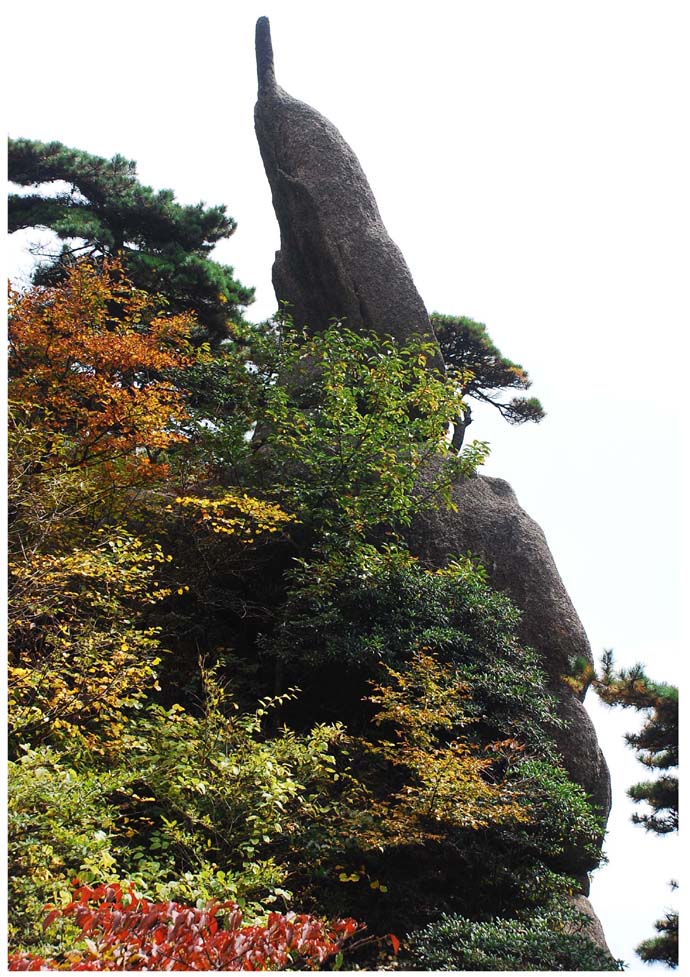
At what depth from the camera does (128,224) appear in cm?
1191

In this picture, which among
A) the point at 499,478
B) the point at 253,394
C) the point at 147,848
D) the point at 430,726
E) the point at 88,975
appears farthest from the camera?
the point at 499,478

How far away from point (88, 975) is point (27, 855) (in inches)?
44.8

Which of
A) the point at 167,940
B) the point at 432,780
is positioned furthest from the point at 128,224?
the point at 167,940

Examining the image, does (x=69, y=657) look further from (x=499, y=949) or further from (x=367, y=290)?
(x=367, y=290)

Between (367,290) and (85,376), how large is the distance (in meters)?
4.20

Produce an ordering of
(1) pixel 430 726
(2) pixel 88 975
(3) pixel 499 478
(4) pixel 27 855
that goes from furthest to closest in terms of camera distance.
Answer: (3) pixel 499 478, (1) pixel 430 726, (4) pixel 27 855, (2) pixel 88 975

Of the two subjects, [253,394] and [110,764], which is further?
[253,394]

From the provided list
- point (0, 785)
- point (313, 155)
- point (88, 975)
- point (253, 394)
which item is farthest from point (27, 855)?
point (313, 155)

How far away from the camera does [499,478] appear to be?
10.6 metres

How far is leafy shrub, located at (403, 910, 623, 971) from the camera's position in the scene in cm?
465

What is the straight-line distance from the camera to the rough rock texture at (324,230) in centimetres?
1060

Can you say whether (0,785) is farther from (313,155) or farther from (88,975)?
(313,155)

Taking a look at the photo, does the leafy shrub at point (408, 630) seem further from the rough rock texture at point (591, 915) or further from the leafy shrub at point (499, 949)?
the leafy shrub at point (499, 949)

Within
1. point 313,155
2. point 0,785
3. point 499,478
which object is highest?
point 313,155
